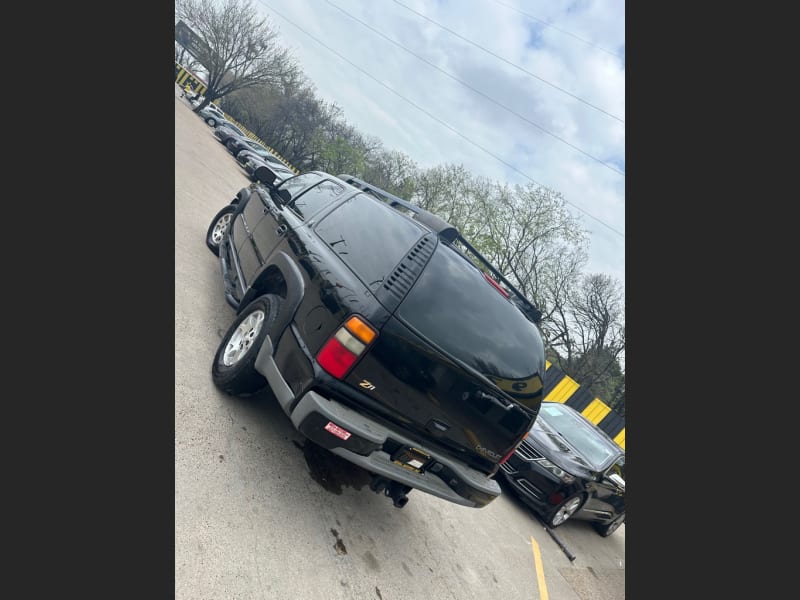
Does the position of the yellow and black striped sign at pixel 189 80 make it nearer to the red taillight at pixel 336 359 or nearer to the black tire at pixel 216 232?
the black tire at pixel 216 232

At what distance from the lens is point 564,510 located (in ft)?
20.2

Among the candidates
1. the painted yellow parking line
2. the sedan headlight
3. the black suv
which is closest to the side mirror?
the sedan headlight

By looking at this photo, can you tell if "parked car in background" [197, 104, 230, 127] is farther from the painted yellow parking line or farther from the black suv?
the painted yellow parking line

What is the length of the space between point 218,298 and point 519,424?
142 inches

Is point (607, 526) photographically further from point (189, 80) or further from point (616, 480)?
point (189, 80)

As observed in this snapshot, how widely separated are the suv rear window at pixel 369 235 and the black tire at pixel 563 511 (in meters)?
4.44

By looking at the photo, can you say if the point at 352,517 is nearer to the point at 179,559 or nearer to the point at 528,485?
the point at 179,559

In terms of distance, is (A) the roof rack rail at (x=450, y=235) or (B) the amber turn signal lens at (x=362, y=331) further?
(A) the roof rack rail at (x=450, y=235)

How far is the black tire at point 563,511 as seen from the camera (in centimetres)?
604

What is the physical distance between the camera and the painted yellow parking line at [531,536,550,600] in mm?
4504

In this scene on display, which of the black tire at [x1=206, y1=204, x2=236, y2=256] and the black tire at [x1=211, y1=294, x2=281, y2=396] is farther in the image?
the black tire at [x1=206, y1=204, x2=236, y2=256]

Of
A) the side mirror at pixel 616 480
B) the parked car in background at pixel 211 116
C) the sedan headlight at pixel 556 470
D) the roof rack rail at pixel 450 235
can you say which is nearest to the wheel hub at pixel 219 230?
the roof rack rail at pixel 450 235

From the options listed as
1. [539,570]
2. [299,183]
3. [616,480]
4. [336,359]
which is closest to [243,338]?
[336,359]

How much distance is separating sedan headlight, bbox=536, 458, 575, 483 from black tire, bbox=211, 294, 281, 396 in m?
4.08
